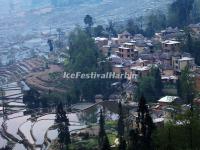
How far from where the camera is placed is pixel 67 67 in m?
29.5

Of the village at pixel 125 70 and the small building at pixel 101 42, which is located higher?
the small building at pixel 101 42

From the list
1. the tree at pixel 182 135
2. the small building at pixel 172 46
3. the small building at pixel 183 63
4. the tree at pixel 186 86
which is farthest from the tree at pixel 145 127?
the small building at pixel 172 46

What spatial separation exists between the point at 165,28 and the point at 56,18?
27.3m

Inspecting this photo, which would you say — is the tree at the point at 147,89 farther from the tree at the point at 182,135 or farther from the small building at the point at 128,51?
the tree at the point at 182,135

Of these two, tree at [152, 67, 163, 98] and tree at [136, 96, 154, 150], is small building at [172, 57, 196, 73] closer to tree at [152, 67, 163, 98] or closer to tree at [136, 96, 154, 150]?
tree at [152, 67, 163, 98]

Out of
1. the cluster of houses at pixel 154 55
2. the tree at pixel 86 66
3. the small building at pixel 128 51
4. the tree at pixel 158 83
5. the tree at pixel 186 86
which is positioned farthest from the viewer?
the small building at pixel 128 51

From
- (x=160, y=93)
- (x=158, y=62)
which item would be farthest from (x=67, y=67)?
(x=160, y=93)

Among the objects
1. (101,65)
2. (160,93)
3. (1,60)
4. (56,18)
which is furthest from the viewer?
(56,18)

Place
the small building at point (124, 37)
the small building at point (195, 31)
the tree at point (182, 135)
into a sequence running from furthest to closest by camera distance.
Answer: the small building at point (124, 37) → the small building at point (195, 31) → the tree at point (182, 135)

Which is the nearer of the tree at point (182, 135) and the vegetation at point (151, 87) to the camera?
the tree at point (182, 135)

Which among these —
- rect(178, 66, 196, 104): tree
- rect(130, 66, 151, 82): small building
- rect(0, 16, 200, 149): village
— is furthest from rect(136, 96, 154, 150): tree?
rect(130, 66, 151, 82): small building

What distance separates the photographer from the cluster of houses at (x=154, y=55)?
2450 centimetres

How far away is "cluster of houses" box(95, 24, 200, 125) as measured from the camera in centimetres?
2450

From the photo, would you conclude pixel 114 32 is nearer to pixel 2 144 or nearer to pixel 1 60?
pixel 1 60
